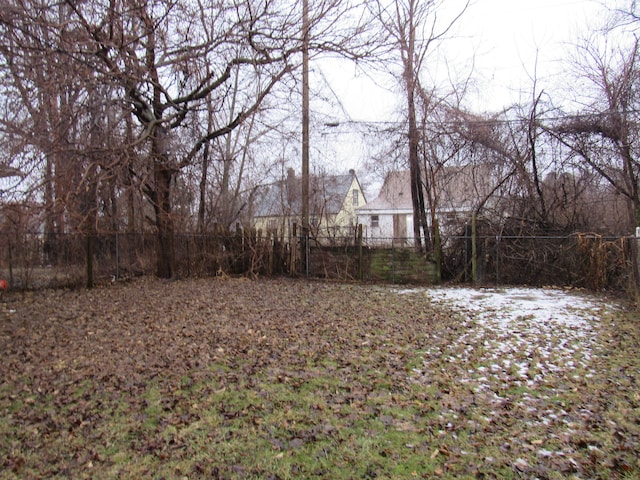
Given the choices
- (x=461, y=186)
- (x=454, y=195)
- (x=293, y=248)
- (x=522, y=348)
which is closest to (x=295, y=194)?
(x=293, y=248)

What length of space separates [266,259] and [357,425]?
460 inches

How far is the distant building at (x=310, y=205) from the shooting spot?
50.3 feet

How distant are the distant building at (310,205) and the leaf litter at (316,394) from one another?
6.68 m

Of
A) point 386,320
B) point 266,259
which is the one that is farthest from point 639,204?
point 266,259

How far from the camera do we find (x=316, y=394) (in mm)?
4582

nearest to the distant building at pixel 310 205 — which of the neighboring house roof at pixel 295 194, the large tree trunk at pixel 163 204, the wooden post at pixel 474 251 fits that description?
the neighboring house roof at pixel 295 194

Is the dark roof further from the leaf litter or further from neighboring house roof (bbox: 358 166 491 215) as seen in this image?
the leaf litter

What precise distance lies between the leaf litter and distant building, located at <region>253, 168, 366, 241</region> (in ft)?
21.9

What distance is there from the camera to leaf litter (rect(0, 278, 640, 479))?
3.29 metres

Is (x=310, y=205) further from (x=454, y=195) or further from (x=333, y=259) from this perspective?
(x=454, y=195)

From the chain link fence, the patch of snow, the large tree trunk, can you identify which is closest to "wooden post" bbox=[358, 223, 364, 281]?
the chain link fence

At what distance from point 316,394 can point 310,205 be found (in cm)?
1635

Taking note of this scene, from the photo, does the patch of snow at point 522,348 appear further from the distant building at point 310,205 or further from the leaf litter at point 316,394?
the distant building at point 310,205

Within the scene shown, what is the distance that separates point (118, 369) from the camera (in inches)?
209
